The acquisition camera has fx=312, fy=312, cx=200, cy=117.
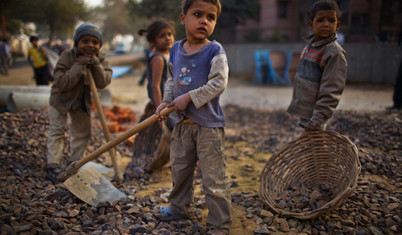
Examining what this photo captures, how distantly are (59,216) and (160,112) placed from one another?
3.95 feet

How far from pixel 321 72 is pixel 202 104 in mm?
1445

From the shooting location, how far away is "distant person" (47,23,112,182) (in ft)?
10.8

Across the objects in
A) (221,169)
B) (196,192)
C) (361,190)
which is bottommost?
(196,192)

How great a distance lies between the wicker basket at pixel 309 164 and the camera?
2.84 metres

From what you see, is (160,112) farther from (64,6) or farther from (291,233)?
(64,6)

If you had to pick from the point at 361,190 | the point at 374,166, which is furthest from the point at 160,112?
the point at 374,166

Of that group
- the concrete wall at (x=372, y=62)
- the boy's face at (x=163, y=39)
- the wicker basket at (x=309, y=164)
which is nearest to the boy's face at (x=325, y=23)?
the wicker basket at (x=309, y=164)

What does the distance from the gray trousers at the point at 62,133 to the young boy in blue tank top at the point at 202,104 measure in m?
1.70

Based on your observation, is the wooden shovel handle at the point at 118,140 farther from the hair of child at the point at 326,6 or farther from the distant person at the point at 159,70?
the hair of child at the point at 326,6

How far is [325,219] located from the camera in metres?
2.55

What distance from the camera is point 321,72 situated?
2.99 meters

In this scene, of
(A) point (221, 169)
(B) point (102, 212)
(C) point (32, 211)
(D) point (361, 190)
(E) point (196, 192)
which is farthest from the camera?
(E) point (196, 192)

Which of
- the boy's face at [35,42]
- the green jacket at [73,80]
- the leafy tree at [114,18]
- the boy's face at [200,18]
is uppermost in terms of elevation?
the leafy tree at [114,18]

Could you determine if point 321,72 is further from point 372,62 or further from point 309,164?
point 372,62
